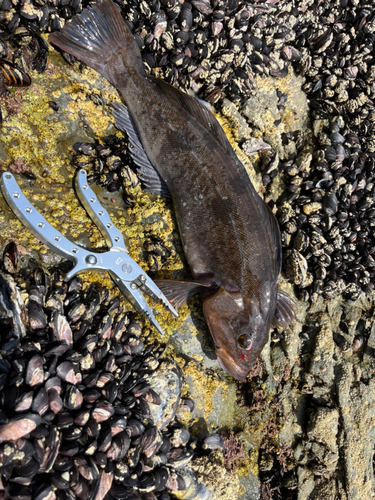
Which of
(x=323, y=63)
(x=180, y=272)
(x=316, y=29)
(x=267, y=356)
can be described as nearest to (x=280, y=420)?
(x=267, y=356)

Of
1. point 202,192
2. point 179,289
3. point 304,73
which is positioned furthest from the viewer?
point 304,73

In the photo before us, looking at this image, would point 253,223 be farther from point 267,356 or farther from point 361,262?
point 361,262

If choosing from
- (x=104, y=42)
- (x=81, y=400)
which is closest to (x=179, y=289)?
(x=81, y=400)

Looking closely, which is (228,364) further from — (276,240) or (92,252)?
(92,252)

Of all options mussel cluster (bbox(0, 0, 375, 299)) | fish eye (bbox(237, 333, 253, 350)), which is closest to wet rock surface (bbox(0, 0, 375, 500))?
mussel cluster (bbox(0, 0, 375, 299))

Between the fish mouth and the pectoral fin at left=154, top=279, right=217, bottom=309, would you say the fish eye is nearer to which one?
the fish mouth

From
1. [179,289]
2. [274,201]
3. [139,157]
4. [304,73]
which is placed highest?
[304,73]

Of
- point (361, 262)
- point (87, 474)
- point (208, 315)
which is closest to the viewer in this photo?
point (87, 474)
